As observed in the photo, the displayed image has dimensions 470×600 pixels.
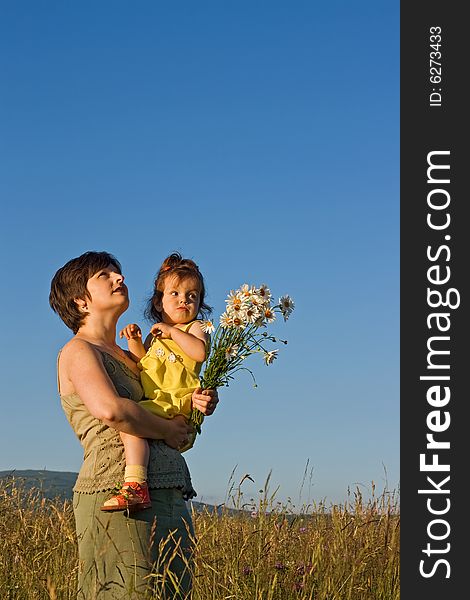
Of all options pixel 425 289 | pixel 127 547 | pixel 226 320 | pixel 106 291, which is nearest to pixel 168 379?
pixel 226 320

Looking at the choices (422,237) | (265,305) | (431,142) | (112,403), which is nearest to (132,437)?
(112,403)

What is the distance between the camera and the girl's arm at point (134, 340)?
491 centimetres

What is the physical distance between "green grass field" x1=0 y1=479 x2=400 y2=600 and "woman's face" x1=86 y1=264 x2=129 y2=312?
3.34ft

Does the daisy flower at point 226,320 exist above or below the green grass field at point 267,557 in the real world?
above

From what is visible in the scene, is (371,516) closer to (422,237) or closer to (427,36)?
(422,237)

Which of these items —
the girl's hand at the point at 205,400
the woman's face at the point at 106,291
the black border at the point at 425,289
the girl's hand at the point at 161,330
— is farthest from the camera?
the black border at the point at 425,289

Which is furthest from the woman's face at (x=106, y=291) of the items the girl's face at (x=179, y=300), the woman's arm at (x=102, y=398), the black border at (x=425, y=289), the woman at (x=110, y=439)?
the black border at (x=425, y=289)

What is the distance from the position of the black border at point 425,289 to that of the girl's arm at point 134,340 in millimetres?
1530

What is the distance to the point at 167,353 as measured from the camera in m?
Answer: 4.69

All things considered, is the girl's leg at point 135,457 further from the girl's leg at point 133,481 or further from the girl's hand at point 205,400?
the girl's hand at point 205,400

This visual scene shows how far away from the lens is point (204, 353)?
4.67 metres

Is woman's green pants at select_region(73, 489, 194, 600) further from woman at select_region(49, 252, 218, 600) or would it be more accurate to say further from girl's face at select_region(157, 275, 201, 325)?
girl's face at select_region(157, 275, 201, 325)

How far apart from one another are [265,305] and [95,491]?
4.00 feet

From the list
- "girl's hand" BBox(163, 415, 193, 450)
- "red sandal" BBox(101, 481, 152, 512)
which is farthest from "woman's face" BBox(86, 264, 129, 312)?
"red sandal" BBox(101, 481, 152, 512)
